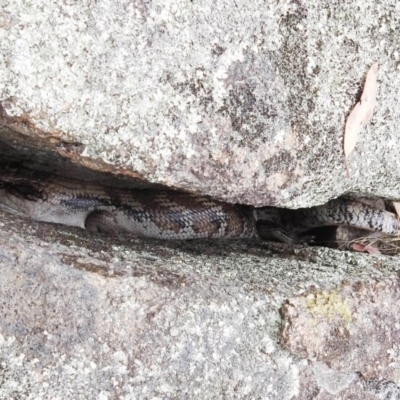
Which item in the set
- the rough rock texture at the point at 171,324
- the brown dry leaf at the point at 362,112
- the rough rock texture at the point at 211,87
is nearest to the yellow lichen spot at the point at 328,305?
the rough rock texture at the point at 171,324

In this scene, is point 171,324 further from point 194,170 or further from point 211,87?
point 211,87

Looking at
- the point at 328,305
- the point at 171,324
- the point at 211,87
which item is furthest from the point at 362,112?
the point at 171,324

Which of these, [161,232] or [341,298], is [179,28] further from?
[161,232]

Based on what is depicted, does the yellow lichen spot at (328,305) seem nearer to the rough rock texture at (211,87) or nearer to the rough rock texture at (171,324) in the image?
the rough rock texture at (171,324)

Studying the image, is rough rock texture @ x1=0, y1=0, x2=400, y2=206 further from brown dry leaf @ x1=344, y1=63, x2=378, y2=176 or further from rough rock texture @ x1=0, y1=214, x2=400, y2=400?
rough rock texture @ x1=0, y1=214, x2=400, y2=400

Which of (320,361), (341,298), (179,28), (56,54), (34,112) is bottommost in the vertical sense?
(320,361)

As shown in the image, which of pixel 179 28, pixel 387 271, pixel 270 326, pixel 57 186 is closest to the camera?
pixel 179 28

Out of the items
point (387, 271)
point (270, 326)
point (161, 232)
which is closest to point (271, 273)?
point (270, 326)
